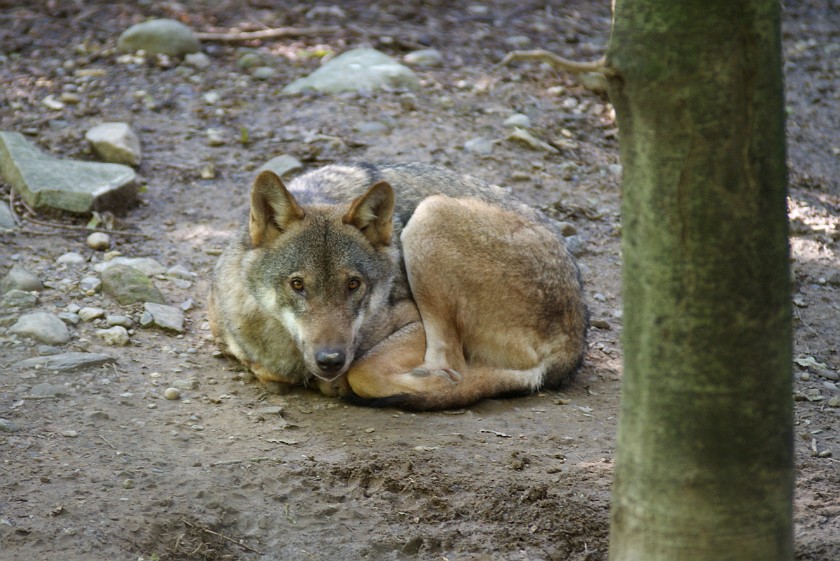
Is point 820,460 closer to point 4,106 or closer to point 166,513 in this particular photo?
point 166,513

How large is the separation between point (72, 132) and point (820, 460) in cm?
684

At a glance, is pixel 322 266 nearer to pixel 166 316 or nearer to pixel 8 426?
pixel 166 316

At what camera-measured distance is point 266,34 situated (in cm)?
1089

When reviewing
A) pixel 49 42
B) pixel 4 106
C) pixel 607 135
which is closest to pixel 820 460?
pixel 607 135

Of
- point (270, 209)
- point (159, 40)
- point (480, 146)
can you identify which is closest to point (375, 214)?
point (270, 209)

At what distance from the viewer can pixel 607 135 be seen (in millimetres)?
9562

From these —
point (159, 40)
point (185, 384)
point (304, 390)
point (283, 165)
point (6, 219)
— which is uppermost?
point (159, 40)

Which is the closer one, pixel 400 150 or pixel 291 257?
pixel 291 257

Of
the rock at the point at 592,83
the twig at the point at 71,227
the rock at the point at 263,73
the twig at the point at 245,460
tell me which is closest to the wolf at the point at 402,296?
the twig at the point at 245,460

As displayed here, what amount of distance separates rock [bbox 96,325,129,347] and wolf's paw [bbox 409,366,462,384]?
185 cm

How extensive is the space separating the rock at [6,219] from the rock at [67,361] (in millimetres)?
1973

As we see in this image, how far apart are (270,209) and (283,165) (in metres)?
2.75

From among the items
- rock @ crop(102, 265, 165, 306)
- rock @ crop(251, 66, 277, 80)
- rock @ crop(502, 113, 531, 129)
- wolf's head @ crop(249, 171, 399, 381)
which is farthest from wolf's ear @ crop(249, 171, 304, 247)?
rock @ crop(251, 66, 277, 80)

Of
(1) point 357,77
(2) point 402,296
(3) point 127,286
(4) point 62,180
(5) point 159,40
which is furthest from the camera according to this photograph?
(5) point 159,40
